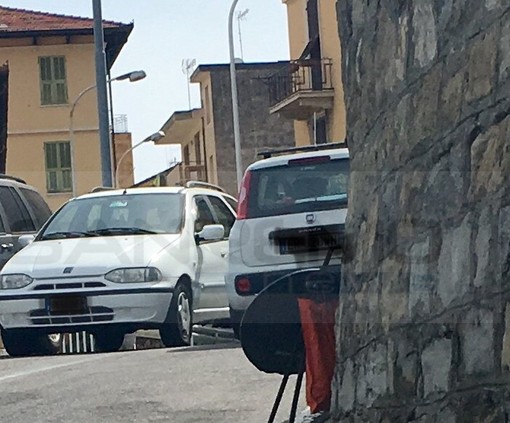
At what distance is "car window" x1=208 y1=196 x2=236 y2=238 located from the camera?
14133mm

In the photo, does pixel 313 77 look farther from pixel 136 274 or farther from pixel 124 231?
pixel 136 274

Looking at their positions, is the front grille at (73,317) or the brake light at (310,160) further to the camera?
the front grille at (73,317)

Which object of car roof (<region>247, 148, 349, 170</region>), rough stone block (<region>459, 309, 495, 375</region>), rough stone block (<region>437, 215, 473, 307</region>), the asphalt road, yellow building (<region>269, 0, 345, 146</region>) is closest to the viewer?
rough stone block (<region>459, 309, 495, 375</region>)

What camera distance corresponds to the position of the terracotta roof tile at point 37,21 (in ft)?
153

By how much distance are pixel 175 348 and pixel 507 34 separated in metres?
8.42

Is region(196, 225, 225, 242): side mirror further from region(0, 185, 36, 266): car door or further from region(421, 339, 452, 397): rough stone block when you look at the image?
region(421, 339, 452, 397): rough stone block

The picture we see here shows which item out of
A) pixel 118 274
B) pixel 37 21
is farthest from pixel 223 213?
pixel 37 21

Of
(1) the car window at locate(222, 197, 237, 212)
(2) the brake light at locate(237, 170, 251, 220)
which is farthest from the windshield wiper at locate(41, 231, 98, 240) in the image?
(1) the car window at locate(222, 197, 237, 212)

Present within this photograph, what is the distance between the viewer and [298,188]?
11.4 meters

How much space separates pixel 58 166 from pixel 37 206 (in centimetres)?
3092

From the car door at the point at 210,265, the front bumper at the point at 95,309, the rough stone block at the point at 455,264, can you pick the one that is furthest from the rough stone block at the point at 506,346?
the car door at the point at 210,265

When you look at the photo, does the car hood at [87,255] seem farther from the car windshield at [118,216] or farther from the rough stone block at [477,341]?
the rough stone block at [477,341]

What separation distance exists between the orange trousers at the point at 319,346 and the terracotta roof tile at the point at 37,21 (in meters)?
40.7

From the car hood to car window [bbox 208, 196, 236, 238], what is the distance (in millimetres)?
1402
